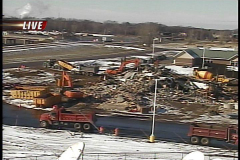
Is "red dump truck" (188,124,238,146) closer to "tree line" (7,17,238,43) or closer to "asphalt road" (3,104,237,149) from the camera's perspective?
"asphalt road" (3,104,237,149)

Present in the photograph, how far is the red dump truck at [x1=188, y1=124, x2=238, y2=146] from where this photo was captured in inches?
683

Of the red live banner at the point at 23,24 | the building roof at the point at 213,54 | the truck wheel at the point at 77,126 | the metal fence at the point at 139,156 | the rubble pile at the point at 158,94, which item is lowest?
the metal fence at the point at 139,156

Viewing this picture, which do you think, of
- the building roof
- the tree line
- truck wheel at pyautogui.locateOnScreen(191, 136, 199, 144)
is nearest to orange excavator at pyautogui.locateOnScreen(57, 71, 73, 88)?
truck wheel at pyautogui.locateOnScreen(191, 136, 199, 144)

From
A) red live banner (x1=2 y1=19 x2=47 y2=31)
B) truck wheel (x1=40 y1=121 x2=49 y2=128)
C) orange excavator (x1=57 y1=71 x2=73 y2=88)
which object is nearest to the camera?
red live banner (x1=2 y1=19 x2=47 y2=31)

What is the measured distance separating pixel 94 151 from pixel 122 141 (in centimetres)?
205

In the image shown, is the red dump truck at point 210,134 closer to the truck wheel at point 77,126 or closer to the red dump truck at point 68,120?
the red dump truck at point 68,120

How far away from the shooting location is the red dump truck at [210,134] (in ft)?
56.9

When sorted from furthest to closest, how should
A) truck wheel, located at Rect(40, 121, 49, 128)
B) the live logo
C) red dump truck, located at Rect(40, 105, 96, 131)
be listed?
truck wheel, located at Rect(40, 121, 49, 128), red dump truck, located at Rect(40, 105, 96, 131), the live logo

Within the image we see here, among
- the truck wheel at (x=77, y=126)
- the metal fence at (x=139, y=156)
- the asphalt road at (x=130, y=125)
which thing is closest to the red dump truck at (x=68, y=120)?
the truck wheel at (x=77, y=126)

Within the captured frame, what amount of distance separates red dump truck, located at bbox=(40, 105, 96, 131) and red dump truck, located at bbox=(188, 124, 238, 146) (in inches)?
224

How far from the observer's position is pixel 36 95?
1025 inches

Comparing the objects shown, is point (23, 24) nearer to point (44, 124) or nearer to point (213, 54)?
point (44, 124)

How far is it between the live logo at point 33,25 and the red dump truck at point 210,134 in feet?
30.6

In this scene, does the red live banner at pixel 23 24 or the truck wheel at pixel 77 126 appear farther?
the truck wheel at pixel 77 126
